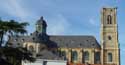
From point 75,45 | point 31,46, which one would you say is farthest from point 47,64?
point 75,45

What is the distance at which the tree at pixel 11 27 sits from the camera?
36.8 m

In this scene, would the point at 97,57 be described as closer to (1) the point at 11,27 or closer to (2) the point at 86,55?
(2) the point at 86,55

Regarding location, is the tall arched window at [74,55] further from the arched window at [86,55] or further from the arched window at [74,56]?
the arched window at [86,55]

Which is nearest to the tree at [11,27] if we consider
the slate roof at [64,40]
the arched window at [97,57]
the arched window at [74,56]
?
the slate roof at [64,40]

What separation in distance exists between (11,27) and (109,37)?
77821mm

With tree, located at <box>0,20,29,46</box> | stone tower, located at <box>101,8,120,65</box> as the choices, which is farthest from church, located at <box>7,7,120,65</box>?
tree, located at <box>0,20,29,46</box>

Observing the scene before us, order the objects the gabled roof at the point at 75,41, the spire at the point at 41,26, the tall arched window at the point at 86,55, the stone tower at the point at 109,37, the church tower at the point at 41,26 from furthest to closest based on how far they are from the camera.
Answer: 1. the spire at the point at 41,26
2. the church tower at the point at 41,26
3. the gabled roof at the point at 75,41
4. the tall arched window at the point at 86,55
5. the stone tower at the point at 109,37

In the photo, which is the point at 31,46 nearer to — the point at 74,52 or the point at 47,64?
the point at 74,52

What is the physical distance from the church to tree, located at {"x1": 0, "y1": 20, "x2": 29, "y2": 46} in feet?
228

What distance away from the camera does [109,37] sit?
11319 cm

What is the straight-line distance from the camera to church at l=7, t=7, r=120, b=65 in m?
110

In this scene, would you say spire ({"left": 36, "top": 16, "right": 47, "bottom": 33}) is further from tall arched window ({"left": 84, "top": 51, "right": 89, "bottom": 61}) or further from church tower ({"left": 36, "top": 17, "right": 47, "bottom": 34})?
tall arched window ({"left": 84, "top": 51, "right": 89, "bottom": 61})

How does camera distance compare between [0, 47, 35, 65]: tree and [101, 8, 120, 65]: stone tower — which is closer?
[0, 47, 35, 65]: tree

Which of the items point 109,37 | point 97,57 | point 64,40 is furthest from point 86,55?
point 109,37
